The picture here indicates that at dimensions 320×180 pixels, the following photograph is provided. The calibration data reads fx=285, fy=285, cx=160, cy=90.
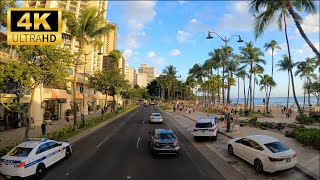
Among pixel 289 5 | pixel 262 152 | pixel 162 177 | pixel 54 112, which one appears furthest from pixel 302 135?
pixel 54 112

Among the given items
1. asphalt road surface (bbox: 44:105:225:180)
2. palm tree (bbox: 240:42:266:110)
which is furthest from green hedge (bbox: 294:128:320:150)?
palm tree (bbox: 240:42:266:110)

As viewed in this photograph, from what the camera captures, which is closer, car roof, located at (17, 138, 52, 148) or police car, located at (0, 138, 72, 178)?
police car, located at (0, 138, 72, 178)

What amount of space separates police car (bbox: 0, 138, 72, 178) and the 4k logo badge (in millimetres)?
5678

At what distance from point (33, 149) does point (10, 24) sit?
614 centimetres

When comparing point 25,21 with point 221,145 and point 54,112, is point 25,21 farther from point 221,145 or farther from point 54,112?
point 54,112

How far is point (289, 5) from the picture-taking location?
20750 millimetres

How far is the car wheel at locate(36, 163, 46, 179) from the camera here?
13.1 metres

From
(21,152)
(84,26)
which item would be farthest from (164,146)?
(84,26)

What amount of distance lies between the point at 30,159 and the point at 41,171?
941 millimetres

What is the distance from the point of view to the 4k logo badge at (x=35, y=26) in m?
10.0

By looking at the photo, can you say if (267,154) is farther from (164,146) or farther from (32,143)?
(32,143)

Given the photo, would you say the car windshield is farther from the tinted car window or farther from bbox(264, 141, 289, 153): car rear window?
the tinted car window

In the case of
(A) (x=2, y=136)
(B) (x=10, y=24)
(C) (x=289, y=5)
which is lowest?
(A) (x=2, y=136)

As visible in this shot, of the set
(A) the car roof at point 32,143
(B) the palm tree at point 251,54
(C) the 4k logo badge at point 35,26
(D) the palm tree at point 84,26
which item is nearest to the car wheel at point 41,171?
(A) the car roof at point 32,143
